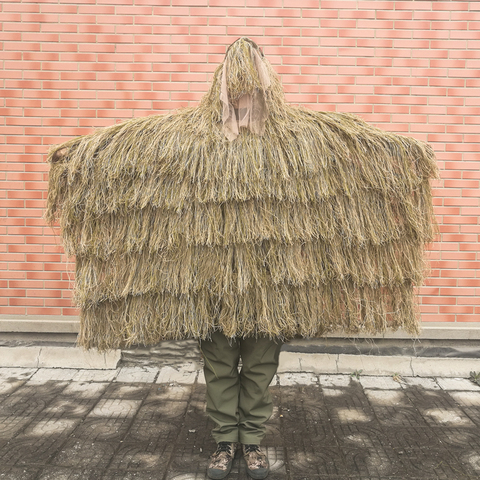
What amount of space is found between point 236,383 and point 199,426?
67 centimetres

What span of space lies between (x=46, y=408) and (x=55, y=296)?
1.02 meters

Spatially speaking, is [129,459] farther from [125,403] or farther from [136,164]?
[136,164]

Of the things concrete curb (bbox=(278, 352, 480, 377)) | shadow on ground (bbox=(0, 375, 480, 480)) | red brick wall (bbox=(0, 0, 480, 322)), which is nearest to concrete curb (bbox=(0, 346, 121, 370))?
shadow on ground (bbox=(0, 375, 480, 480))

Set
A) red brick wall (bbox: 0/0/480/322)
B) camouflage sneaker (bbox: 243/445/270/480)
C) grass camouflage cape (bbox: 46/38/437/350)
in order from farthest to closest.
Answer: red brick wall (bbox: 0/0/480/322)
camouflage sneaker (bbox: 243/445/270/480)
grass camouflage cape (bbox: 46/38/437/350)

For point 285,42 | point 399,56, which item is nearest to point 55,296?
point 285,42

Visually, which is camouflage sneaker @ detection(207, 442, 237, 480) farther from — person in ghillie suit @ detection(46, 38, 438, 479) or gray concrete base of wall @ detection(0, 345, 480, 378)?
gray concrete base of wall @ detection(0, 345, 480, 378)

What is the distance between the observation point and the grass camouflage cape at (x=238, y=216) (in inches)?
92.0

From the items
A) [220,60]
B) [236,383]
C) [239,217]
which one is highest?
[220,60]

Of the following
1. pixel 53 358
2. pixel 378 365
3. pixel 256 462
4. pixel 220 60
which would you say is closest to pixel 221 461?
pixel 256 462

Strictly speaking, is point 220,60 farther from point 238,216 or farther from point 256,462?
point 256,462

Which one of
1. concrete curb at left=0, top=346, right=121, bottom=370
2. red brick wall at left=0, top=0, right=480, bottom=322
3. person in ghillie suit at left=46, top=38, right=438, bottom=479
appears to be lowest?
concrete curb at left=0, top=346, right=121, bottom=370

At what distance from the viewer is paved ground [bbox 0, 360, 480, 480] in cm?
255

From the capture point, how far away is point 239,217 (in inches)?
92.1

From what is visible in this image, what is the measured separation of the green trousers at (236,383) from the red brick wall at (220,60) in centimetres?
177
